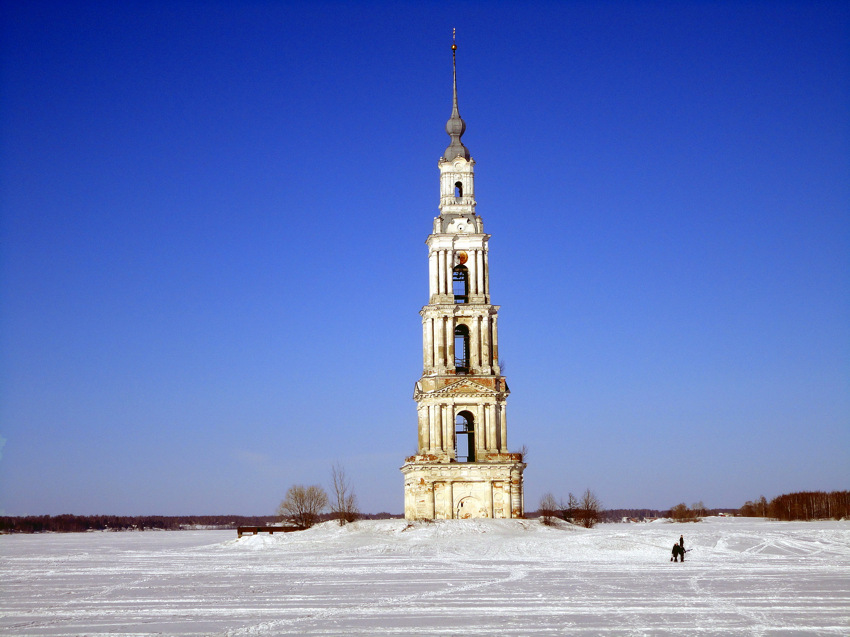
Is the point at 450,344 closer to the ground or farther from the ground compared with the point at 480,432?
farther from the ground

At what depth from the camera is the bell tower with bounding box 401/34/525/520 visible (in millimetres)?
54312

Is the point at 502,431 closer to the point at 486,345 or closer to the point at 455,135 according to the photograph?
the point at 486,345

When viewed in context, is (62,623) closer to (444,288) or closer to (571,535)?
(571,535)

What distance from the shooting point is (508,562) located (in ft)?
118

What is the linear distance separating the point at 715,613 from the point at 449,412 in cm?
3479

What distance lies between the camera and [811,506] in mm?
112562

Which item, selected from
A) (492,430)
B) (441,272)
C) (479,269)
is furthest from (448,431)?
(479,269)

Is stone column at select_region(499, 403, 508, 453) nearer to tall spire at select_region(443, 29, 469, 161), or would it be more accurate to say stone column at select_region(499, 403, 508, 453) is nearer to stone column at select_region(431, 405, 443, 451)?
stone column at select_region(431, 405, 443, 451)

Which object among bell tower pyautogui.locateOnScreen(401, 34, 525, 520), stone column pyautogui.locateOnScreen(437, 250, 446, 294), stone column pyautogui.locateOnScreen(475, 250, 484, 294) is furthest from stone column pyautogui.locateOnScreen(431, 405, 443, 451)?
stone column pyautogui.locateOnScreen(475, 250, 484, 294)

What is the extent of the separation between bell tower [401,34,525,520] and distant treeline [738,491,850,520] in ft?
212

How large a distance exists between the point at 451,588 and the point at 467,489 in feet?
93.0

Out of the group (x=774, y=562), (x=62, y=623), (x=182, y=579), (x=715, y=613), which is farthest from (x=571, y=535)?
(x=62, y=623)

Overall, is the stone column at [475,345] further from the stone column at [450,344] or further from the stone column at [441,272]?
the stone column at [441,272]

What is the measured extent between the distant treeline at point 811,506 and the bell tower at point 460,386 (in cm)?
6475
